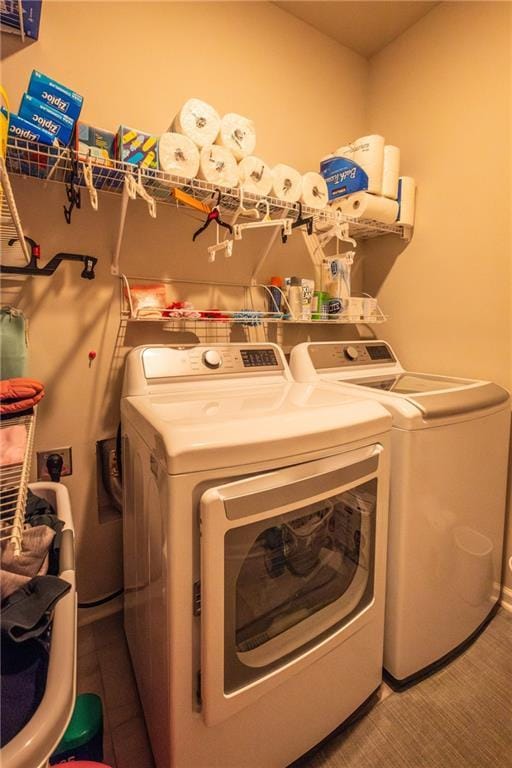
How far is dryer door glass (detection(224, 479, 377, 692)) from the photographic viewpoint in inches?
35.0

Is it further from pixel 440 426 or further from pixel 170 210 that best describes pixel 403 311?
pixel 170 210

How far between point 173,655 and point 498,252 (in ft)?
6.47

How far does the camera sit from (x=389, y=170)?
6.25 feet

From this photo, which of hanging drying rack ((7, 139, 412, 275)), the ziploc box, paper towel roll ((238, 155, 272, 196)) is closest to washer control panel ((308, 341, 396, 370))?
hanging drying rack ((7, 139, 412, 275))

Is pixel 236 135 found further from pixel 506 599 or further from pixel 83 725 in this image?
pixel 506 599

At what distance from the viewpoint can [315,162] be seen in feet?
6.82

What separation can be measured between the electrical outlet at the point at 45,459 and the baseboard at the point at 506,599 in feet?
6.65

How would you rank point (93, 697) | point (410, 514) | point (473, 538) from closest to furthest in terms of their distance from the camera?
point (93, 697), point (410, 514), point (473, 538)

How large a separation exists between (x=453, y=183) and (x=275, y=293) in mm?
1041

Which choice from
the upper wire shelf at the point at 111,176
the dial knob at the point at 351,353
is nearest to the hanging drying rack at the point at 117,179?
the upper wire shelf at the point at 111,176

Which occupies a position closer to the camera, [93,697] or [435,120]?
[93,697]

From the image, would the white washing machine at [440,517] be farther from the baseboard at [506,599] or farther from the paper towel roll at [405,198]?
the paper towel roll at [405,198]

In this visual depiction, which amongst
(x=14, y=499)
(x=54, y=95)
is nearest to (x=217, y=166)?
(x=54, y=95)

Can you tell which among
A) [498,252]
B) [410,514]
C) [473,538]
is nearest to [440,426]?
[410,514]
